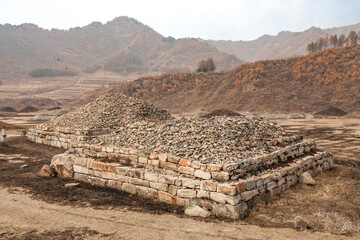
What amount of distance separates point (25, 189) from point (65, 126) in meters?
8.44

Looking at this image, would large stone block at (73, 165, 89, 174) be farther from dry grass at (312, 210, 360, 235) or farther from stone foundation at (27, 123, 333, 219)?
dry grass at (312, 210, 360, 235)

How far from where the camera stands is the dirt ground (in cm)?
595

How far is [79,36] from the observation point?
194000 millimetres

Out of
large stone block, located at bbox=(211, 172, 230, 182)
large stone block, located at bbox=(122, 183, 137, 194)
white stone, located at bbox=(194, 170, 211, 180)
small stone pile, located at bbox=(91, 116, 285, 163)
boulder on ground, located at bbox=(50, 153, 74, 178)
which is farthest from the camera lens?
boulder on ground, located at bbox=(50, 153, 74, 178)

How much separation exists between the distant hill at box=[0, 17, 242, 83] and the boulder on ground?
3910 inches

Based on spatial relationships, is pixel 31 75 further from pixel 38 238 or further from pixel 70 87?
pixel 38 238

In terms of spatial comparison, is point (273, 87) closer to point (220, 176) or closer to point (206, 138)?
point (206, 138)

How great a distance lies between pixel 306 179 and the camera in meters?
9.12

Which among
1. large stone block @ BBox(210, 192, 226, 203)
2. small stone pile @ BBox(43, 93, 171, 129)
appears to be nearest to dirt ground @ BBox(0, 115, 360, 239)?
large stone block @ BBox(210, 192, 226, 203)

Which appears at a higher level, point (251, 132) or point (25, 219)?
point (251, 132)

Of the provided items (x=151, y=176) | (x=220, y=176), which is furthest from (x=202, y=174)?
(x=151, y=176)

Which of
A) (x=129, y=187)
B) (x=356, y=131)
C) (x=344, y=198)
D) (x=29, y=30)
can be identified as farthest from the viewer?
(x=29, y=30)

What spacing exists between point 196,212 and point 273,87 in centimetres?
4254

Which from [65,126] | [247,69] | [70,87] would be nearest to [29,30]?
[70,87]
